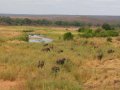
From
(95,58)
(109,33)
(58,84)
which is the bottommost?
(109,33)

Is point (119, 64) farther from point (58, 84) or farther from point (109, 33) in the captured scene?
point (109, 33)

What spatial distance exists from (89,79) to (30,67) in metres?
2.87

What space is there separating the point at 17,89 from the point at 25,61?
6.09 metres

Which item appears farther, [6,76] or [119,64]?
[119,64]

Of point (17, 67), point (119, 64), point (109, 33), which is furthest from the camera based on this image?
point (109, 33)

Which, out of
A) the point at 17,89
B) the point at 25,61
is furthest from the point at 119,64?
the point at 17,89

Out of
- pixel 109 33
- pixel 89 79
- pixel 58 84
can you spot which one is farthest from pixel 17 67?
pixel 109 33

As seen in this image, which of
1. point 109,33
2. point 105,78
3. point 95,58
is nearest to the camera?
point 105,78

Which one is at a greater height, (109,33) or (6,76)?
(6,76)

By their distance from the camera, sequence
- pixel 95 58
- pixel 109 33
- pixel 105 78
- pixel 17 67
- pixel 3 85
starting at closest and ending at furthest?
pixel 3 85, pixel 105 78, pixel 17 67, pixel 95 58, pixel 109 33

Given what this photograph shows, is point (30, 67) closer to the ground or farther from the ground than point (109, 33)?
farther from the ground

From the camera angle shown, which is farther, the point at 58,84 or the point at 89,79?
the point at 89,79

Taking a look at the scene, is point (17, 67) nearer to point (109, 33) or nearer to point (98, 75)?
point (98, 75)

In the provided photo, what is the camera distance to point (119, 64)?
15.9 meters
